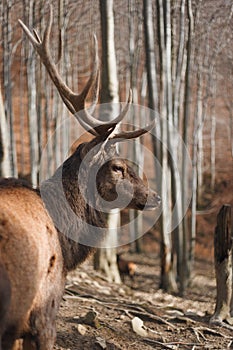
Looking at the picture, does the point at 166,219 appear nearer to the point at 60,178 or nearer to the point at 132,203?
the point at 132,203

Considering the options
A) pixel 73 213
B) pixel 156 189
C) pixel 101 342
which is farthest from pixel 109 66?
pixel 101 342

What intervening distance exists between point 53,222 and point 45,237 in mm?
394

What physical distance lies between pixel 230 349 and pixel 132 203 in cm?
201

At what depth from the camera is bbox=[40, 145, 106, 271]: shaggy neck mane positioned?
5.33 metres

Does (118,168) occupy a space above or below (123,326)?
above

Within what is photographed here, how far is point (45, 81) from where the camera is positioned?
18453mm

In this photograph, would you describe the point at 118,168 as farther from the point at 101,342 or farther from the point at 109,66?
the point at 109,66

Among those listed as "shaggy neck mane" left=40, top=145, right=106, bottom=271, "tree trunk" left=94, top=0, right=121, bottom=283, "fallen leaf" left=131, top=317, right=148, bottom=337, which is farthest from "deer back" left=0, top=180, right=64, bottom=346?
"tree trunk" left=94, top=0, right=121, bottom=283

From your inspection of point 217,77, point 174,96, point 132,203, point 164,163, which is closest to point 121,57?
point 217,77

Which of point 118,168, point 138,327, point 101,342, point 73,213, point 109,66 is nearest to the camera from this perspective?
point 73,213

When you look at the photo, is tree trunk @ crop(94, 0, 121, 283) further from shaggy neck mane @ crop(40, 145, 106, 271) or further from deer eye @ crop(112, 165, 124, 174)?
shaggy neck mane @ crop(40, 145, 106, 271)

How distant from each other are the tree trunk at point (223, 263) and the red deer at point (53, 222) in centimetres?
155

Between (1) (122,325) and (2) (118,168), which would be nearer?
(2) (118,168)

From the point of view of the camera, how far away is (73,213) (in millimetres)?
5531
